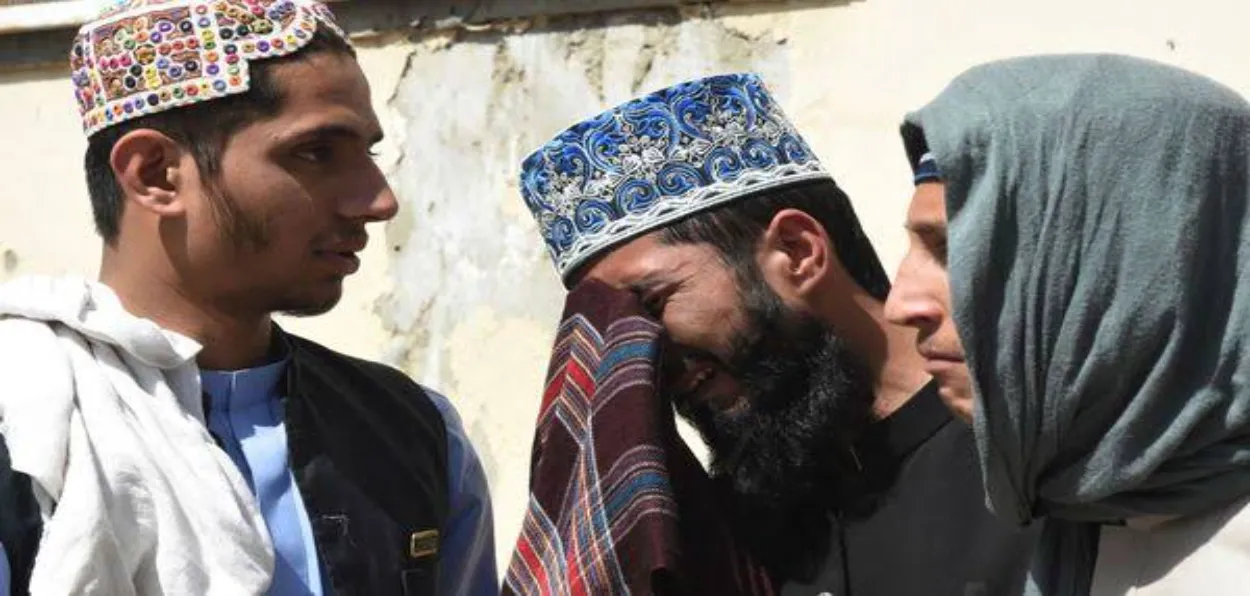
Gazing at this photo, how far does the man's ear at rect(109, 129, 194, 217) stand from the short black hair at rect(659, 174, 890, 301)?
765mm

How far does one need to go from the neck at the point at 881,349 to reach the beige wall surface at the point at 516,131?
4.10 ft

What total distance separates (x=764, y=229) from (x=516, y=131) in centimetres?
176

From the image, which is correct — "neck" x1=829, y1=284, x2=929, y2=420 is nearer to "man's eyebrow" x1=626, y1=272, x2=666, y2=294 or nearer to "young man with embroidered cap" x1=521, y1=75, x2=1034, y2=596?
"young man with embroidered cap" x1=521, y1=75, x2=1034, y2=596

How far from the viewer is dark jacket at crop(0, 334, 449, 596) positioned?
125 inches

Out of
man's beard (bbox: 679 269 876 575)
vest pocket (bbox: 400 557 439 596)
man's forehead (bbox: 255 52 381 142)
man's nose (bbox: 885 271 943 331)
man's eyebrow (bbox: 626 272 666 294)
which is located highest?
man's forehead (bbox: 255 52 381 142)

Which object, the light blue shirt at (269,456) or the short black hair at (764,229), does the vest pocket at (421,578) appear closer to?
the light blue shirt at (269,456)

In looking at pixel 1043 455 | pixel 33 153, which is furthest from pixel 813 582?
pixel 33 153

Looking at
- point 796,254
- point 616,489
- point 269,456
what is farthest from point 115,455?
point 796,254

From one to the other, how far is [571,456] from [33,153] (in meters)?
2.88

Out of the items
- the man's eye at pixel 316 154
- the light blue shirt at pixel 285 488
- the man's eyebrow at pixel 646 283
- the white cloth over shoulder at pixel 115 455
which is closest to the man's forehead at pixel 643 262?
the man's eyebrow at pixel 646 283

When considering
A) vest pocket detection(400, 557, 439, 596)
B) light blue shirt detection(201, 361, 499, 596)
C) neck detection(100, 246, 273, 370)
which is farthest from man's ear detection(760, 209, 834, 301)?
neck detection(100, 246, 273, 370)

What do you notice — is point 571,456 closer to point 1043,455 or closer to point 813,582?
point 813,582

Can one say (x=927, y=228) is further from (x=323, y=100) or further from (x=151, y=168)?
(x=151, y=168)

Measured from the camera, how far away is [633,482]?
3107 mm
